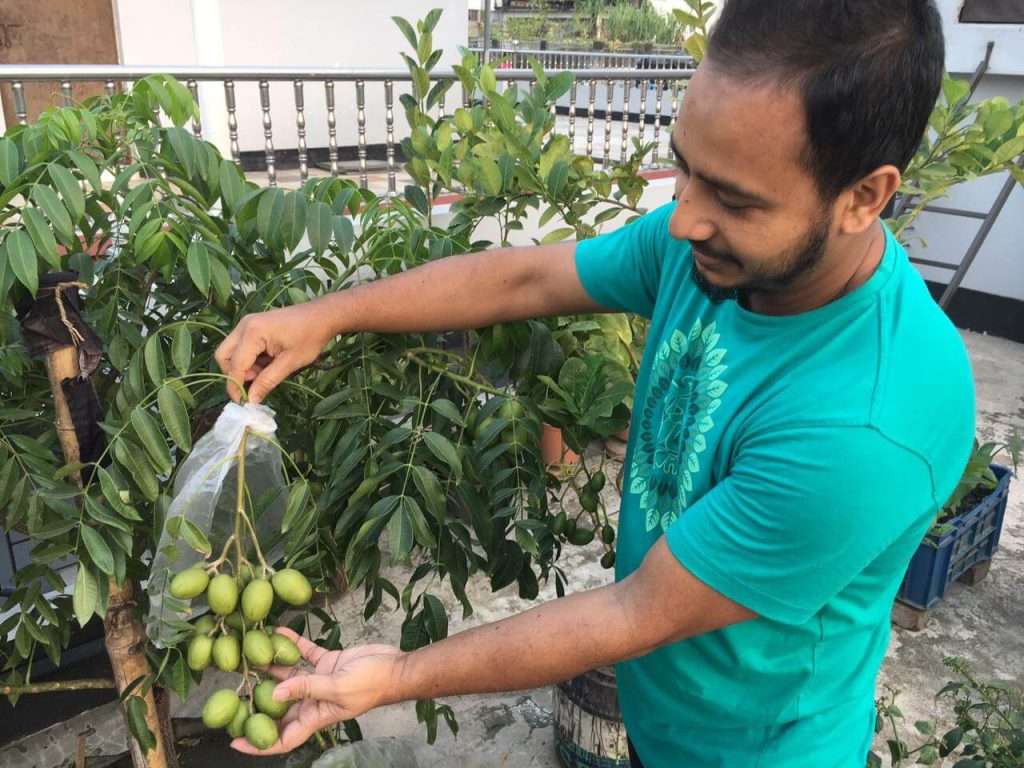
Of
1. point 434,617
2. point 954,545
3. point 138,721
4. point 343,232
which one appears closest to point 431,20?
point 343,232

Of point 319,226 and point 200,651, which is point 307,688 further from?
point 319,226

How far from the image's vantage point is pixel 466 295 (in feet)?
4.44

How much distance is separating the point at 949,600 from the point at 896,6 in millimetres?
3131

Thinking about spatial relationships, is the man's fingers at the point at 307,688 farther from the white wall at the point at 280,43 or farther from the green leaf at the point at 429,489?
the white wall at the point at 280,43

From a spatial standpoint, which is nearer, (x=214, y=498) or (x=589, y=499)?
(x=214, y=498)

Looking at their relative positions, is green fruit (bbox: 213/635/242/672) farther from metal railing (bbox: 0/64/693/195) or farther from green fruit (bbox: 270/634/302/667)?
metal railing (bbox: 0/64/693/195)

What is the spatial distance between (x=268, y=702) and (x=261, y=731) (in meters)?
0.04

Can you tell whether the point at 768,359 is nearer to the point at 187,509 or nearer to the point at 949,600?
the point at 187,509

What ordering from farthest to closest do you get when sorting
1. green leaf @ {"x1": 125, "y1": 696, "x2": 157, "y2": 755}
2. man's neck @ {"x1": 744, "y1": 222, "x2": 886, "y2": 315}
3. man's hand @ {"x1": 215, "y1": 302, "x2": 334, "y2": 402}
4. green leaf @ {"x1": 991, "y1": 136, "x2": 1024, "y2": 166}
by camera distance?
green leaf @ {"x1": 991, "y1": 136, "x2": 1024, "y2": 166}, green leaf @ {"x1": 125, "y1": 696, "x2": 157, "y2": 755}, man's hand @ {"x1": 215, "y1": 302, "x2": 334, "y2": 402}, man's neck @ {"x1": 744, "y1": 222, "x2": 886, "y2": 315}

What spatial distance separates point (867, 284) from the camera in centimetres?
95

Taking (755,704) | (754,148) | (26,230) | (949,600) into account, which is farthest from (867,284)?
(949,600)

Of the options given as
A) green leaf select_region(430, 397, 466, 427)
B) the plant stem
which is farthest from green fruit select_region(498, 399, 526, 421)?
the plant stem

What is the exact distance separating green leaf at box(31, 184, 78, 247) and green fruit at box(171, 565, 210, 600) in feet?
1.59

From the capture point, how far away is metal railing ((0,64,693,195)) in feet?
12.3
